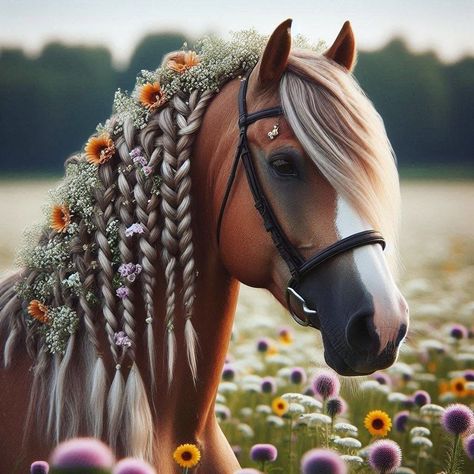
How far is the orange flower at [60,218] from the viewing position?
97.0 inches

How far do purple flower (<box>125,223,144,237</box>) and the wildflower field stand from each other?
85 cm

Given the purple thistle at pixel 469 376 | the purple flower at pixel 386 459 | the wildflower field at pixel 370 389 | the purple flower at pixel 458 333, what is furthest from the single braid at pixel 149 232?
the purple flower at pixel 458 333

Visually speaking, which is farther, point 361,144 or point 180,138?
point 180,138

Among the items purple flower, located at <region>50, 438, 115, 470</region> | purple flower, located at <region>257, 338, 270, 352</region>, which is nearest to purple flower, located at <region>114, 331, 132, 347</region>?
purple flower, located at <region>50, 438, 115, 470</region>

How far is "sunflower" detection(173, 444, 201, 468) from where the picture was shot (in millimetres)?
2318

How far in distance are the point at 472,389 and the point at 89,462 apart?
3.26 meters

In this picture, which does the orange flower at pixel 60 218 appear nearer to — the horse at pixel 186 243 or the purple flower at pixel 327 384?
the horse at pixel 186 243

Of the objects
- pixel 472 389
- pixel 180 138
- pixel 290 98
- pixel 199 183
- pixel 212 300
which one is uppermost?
pixel 290 98

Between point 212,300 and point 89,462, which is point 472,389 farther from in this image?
point 89,462

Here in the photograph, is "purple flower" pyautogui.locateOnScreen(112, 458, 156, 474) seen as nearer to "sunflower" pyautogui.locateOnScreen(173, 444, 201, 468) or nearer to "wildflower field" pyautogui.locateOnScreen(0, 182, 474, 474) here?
"wildflower field" pyautogui.locateOnScreen(0, 182, 474, 474)

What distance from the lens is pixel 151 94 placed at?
8.16 ft

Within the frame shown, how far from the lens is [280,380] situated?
4.91 m

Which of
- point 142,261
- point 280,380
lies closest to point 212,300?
point 142,261

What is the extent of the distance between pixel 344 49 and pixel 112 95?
4.69 meters
